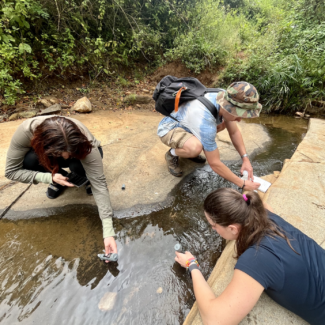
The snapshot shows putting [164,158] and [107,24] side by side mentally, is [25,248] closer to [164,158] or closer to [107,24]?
[164,158]

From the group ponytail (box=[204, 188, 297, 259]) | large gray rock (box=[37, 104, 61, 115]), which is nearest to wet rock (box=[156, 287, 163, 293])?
ponytail (box=[204, 188, 297, 259])

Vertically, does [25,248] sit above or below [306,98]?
below

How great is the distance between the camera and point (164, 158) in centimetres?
301

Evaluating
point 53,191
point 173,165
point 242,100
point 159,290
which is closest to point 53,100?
point 53,191

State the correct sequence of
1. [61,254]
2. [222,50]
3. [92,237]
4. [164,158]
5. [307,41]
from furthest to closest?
[222,50] < [307,41] < [164,158] < [92,237] < [61,254]

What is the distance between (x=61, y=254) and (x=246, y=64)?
579 cm

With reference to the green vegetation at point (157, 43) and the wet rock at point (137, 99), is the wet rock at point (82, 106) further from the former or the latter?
the wet rock at point (137, 99)

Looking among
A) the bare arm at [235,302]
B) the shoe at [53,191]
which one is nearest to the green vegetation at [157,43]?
the shoe at [53,191]

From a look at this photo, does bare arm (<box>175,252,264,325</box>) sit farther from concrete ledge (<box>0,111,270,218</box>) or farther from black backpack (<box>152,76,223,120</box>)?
black backpack (<box>152,76,223,120</box>)

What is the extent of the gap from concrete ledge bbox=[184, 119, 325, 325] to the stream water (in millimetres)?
300

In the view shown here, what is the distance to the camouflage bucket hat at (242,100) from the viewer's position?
1801 millimetres

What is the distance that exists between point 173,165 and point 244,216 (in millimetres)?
1648

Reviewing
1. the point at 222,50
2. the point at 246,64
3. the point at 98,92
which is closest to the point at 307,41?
the point at 246,64

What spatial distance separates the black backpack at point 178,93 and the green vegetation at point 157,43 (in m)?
3.19
